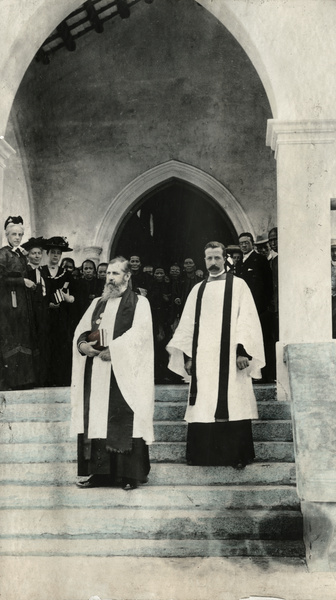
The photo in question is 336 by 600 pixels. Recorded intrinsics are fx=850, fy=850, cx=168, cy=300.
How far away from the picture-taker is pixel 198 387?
235 inches

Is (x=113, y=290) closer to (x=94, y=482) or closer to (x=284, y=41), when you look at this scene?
(x=94, y=482)

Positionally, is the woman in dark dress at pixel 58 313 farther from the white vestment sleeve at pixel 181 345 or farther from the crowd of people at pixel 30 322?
the white vestment sleeve at pixel 181 345

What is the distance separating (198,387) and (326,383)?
0.99m

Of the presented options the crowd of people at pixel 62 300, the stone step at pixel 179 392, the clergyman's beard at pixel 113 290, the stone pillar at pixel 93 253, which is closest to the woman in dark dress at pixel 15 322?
the crowd of people at pixel 62 300

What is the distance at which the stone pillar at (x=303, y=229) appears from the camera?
6.02 meters

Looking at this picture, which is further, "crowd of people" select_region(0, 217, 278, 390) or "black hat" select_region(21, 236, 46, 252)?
"black hat" select_region(21, 236, 46, 252)

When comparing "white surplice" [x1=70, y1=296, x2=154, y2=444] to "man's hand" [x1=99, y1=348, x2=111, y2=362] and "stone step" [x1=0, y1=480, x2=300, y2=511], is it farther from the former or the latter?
"stone step" [x1=0, y1=480, x2=300, y2=511]

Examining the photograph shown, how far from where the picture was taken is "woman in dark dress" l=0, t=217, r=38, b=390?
21.6ft

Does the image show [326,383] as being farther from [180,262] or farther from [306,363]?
[180,262]

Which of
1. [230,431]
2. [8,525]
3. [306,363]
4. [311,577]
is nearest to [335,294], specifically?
[306,363]

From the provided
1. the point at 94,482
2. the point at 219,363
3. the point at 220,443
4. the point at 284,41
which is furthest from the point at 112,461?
the point at 284,41

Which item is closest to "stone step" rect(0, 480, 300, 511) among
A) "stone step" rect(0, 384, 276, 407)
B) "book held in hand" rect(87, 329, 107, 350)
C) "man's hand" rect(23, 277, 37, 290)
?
"stone step" rect(0, 384, 276, 407)

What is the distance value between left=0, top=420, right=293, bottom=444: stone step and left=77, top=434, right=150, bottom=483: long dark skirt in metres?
0.18

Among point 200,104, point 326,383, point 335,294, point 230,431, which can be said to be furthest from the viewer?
point 200,104
